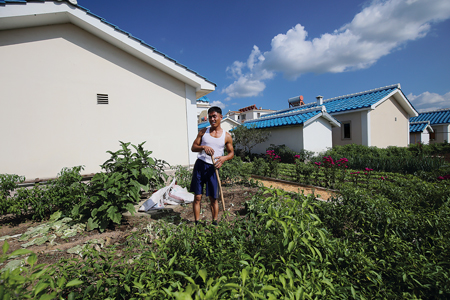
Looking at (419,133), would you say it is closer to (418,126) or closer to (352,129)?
(418,126)

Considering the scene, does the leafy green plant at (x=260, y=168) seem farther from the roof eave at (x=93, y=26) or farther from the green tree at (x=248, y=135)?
the green tree at (x=248, y=135)

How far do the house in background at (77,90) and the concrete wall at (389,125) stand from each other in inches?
485

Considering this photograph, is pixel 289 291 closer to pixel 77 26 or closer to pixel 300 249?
pixel 300 249

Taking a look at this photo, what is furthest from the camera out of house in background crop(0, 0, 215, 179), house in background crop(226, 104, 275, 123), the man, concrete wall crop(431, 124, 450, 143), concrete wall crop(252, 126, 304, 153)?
house in background crop(226, 104, 275, 123)

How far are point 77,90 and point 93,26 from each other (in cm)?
175

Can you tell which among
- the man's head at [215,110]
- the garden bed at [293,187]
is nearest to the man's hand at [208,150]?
the man's head at [215,110]

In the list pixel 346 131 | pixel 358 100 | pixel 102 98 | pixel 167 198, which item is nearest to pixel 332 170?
pixel 167 198

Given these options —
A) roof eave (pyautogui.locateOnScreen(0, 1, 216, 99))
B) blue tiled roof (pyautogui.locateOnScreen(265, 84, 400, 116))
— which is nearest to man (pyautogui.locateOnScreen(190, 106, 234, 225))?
roof eave (pyautogui.locateOnScreen(0, 1, 216, 99))

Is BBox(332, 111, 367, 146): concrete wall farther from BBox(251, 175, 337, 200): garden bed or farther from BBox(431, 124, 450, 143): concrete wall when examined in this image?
BBox(431, 124, 450, 143): concrete wall

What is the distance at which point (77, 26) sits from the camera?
19.2 feet

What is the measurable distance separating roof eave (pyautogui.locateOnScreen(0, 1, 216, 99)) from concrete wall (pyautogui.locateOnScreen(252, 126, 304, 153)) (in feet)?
21.6

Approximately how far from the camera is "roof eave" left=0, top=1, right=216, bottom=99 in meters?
4.89

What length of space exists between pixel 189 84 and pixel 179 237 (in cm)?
600

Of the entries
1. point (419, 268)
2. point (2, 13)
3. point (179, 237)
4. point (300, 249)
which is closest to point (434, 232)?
point (419, 268)
